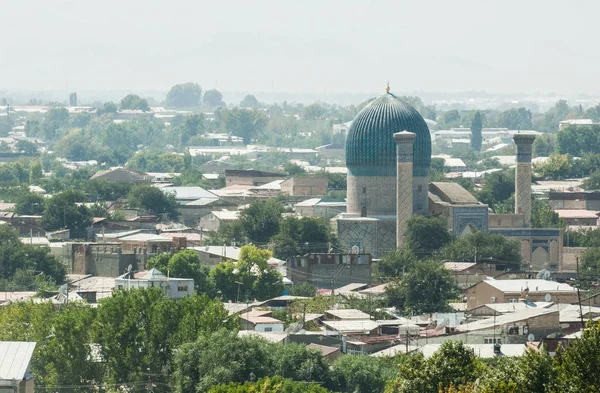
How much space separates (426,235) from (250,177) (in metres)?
42.2

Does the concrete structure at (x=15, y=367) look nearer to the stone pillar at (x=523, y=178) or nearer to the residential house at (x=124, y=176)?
the stone pillar at (x=523, y=178)

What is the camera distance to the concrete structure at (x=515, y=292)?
52.1m

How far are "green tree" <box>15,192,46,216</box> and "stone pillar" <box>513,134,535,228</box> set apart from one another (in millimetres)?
18741

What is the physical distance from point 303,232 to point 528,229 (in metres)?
7.41

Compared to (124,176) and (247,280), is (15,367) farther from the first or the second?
(124,176)

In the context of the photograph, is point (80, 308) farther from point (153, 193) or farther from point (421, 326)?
point (153, 193)

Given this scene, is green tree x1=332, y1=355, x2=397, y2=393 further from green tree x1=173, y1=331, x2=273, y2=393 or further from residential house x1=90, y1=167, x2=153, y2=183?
residential house x1=90, y1=167, x2=153, y2=183

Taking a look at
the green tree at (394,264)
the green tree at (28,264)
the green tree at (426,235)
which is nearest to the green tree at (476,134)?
the green tree at (426,235)

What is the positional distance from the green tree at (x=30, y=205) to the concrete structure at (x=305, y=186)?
14062mm

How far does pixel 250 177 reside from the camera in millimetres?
108688

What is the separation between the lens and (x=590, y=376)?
27.1 m

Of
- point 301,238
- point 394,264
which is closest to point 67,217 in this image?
point 301,238

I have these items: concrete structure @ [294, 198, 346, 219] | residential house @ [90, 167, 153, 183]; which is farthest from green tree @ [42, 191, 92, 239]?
residential house @ [90, 167, 153, 183]

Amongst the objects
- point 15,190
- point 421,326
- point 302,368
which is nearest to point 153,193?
point 15,190
